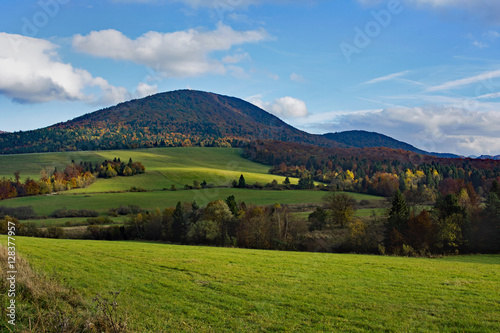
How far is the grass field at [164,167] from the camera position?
100 m

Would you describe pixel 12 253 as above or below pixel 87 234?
above

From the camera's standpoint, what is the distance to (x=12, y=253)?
Result: 1225 cm

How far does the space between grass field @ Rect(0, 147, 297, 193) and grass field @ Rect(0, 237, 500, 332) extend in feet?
273

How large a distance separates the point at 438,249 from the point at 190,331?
41278 mm

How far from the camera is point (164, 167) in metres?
123

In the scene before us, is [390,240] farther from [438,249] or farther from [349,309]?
[349,309]

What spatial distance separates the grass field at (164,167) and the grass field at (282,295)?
83.3m

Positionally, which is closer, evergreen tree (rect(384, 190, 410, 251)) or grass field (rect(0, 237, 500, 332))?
grass field (rect(0, 237, 500, 332))

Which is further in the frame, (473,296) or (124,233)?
(124,233)

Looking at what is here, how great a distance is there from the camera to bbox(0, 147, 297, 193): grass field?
3938 inches

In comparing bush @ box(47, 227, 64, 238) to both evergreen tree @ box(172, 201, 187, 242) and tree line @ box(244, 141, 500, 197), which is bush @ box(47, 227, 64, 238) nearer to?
evergreen tree @ box(172, 201, 187, 242)

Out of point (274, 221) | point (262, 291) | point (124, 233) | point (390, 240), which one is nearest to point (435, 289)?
point (262, 291)

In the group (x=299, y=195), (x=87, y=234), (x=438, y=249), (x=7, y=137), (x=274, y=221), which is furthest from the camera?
(x=7, y=137)

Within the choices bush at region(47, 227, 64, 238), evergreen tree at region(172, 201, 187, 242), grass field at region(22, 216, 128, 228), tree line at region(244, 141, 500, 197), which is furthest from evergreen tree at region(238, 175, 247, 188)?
bush at region(47, 227, 64, 238)
